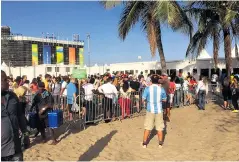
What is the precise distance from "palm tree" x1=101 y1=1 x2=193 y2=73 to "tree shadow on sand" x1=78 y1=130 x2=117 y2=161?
6.90m

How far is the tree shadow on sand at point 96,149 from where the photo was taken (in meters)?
6.91

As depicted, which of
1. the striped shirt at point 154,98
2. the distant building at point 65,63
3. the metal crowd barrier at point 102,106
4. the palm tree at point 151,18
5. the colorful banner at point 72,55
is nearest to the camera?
the striped shirt at point 154,98

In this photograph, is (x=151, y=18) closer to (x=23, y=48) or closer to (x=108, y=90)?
(x=108, y=90)

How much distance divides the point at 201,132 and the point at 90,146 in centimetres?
371

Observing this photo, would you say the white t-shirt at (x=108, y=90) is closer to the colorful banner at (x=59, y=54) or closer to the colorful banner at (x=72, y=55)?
the colorful banner at (x=59, y=54)

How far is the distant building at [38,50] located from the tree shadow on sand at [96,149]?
173 feet

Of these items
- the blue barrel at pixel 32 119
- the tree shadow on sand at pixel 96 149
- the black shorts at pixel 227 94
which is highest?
the black shorts at pixel 227 94

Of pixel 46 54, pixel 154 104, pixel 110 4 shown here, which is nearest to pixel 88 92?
pixel 154 104

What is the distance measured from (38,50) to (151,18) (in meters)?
56.4

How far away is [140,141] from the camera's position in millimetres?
8742

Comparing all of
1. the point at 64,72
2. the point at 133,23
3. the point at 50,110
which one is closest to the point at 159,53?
the point at 133,23

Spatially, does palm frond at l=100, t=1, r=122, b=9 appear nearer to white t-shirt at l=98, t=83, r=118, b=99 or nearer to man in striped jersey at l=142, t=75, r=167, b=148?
white t-shirt at l=98, t=83, r=118, b=99

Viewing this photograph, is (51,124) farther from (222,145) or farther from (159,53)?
(159,53)

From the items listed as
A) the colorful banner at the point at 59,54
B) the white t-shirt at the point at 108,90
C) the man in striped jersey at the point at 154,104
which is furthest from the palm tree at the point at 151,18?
the colorful banner at the point at 59,54
